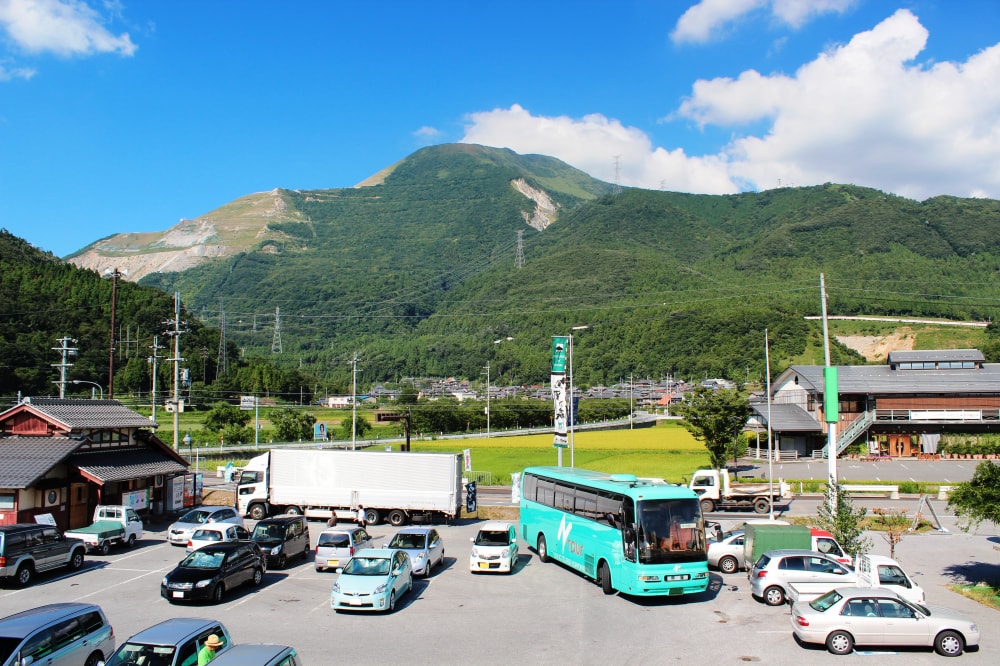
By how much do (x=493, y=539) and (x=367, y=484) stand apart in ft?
37.9

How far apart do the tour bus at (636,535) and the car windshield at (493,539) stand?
205 cm

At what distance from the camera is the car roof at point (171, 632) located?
11.0 metres

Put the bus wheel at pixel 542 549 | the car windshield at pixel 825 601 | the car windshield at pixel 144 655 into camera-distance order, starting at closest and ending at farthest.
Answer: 1. the car windshield at pixel 144 655
2. the car windshield at pixel 825 601
3. the bus wheel at pixel 542 549

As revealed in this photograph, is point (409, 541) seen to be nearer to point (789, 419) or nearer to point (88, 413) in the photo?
point (88, 413)

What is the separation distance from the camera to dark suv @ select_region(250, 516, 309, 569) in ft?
75.7

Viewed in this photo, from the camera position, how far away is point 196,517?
27.9 metres

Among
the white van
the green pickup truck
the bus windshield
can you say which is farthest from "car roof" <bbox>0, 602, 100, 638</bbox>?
the white van

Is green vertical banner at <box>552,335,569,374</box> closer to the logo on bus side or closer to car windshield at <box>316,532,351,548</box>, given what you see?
the logo on bus side

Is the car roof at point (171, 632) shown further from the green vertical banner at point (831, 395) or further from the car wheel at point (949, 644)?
the green vertical banner at point (831, 395)

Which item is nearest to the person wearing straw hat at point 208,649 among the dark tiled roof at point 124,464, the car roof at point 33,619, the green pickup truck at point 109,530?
the car roof at point 33,619

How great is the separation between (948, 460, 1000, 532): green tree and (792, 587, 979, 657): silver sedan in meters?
5.16

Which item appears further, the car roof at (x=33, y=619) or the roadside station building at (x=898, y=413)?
the roadside station building at (x=898, y=413)

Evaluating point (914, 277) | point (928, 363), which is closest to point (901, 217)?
point (914, 277)

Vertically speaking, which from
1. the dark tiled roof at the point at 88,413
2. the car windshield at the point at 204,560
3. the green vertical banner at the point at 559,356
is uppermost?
the green vertical banner at the point at 559,356
